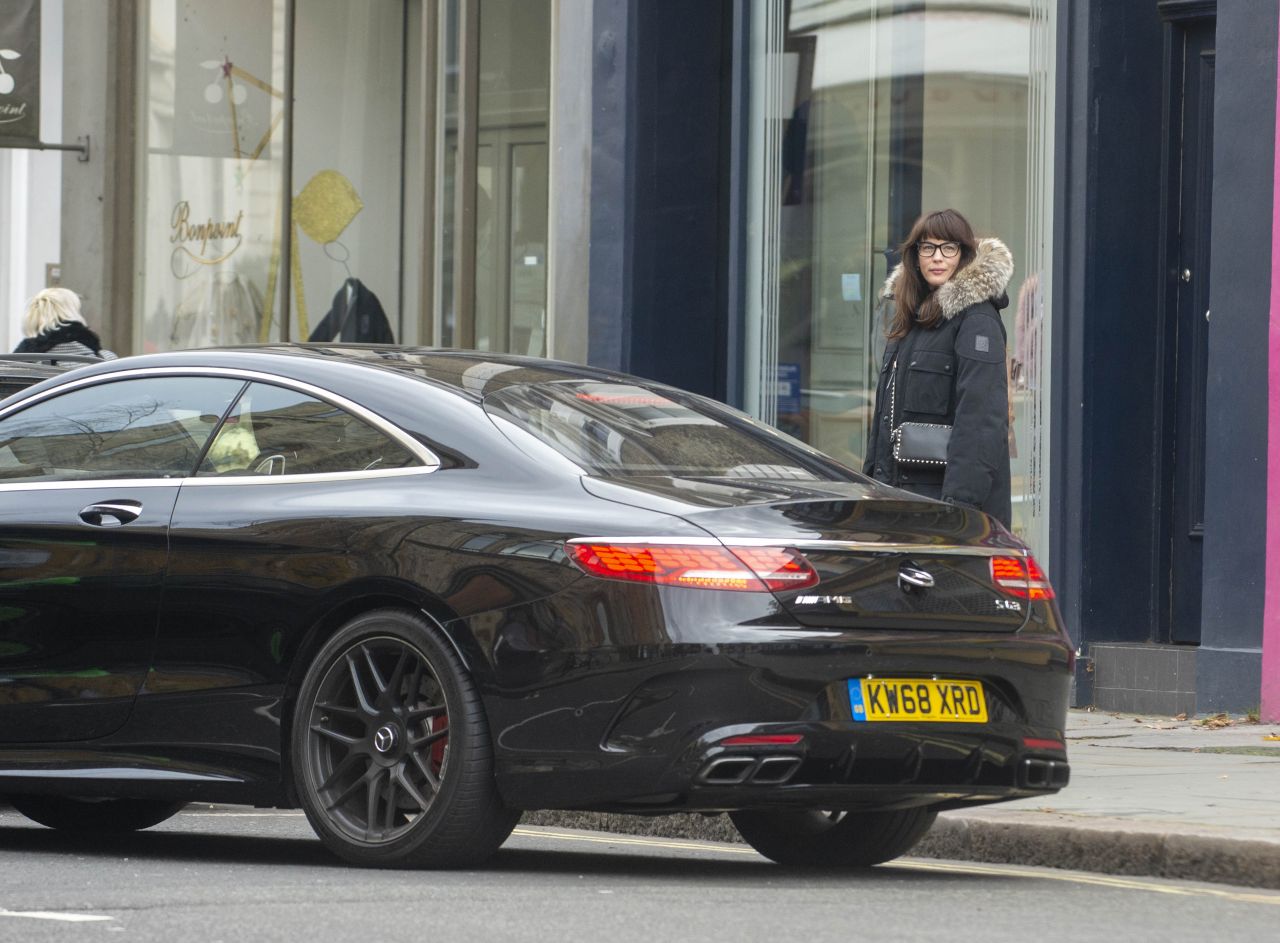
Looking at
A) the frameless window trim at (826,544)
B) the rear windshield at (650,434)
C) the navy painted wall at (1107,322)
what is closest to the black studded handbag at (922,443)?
the rear windshield at (650,434)

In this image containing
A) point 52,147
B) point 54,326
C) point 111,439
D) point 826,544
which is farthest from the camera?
point 52,147

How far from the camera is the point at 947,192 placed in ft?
43.3

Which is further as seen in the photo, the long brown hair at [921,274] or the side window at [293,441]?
the long brown hair at [921,274]

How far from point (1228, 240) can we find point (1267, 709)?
201cm

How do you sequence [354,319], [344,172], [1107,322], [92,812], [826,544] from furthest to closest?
[344,172] → [354,319] → [1107,322] → [92,812] → [826,544]

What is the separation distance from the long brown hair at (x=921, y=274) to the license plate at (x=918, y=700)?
2.50m

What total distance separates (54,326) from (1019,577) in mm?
8639

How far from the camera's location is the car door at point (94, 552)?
23.9 feet

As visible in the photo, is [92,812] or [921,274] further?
[921,274]

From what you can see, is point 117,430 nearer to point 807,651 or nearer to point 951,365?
point 807,651

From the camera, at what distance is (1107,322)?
11844mm

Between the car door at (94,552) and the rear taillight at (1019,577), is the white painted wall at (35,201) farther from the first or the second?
the rear taillight at (1019,577)

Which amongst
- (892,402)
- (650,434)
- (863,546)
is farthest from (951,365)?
(863,546)

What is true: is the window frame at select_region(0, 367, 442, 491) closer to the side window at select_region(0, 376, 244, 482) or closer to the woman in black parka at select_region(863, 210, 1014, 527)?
the side window at select_region(0, 376, 244, 482)
